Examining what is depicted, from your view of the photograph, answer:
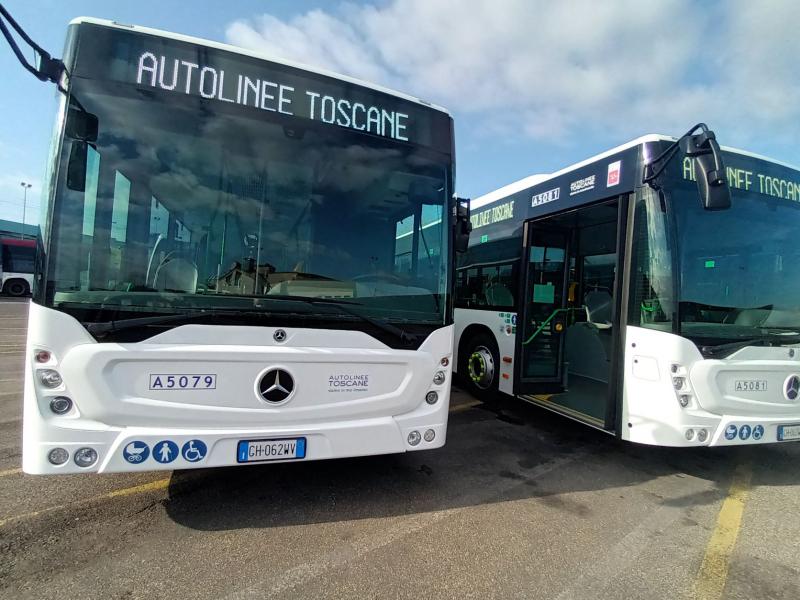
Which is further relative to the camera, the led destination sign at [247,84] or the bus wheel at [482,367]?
the bus wheel at [482,367]

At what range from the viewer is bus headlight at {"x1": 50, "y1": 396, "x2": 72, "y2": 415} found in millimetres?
2684

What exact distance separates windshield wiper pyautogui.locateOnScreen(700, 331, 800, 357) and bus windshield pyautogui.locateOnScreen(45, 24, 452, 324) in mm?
2448

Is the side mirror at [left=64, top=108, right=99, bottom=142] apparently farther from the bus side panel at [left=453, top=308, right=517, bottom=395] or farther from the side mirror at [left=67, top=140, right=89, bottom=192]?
the bus side panel at [left=453, top=308, right=517, bottom=395]

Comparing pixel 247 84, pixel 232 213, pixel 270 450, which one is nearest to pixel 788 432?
pixel 270 450

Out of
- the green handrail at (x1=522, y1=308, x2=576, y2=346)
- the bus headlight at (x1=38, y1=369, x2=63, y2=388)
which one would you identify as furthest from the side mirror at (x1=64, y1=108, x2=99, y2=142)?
the green handrail at (x1=522, y1=308, x2=576, y2=346)

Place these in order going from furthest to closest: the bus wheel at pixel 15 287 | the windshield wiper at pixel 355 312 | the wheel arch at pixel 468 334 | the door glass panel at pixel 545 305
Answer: the bus wheel at pixel 15 287 → the wheel arch at pixel 468 334 → the door glass panel at pixel 545 305 → the windshield wiper at pixel 355 312

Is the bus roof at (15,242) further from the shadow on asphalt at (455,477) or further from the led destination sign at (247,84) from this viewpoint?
the led destination sign at (247,84)

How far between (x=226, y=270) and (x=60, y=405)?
125 centimetres

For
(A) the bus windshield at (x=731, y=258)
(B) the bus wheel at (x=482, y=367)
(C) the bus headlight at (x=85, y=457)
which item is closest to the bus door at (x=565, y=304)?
(B) the bus wheel at (x=482, y=367)

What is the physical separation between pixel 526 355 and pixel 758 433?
8.74 feet

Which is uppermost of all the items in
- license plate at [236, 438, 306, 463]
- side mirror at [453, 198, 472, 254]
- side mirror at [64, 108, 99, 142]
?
side mirror at [64, 108, 99, 142]

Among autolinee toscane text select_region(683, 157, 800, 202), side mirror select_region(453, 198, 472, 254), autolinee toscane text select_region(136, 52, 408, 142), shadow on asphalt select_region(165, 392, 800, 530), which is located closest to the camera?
autolinee toscane text select_region(136, 52, 408, 142)

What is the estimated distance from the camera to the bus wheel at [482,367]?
6.67m

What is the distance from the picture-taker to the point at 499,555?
2873mm
